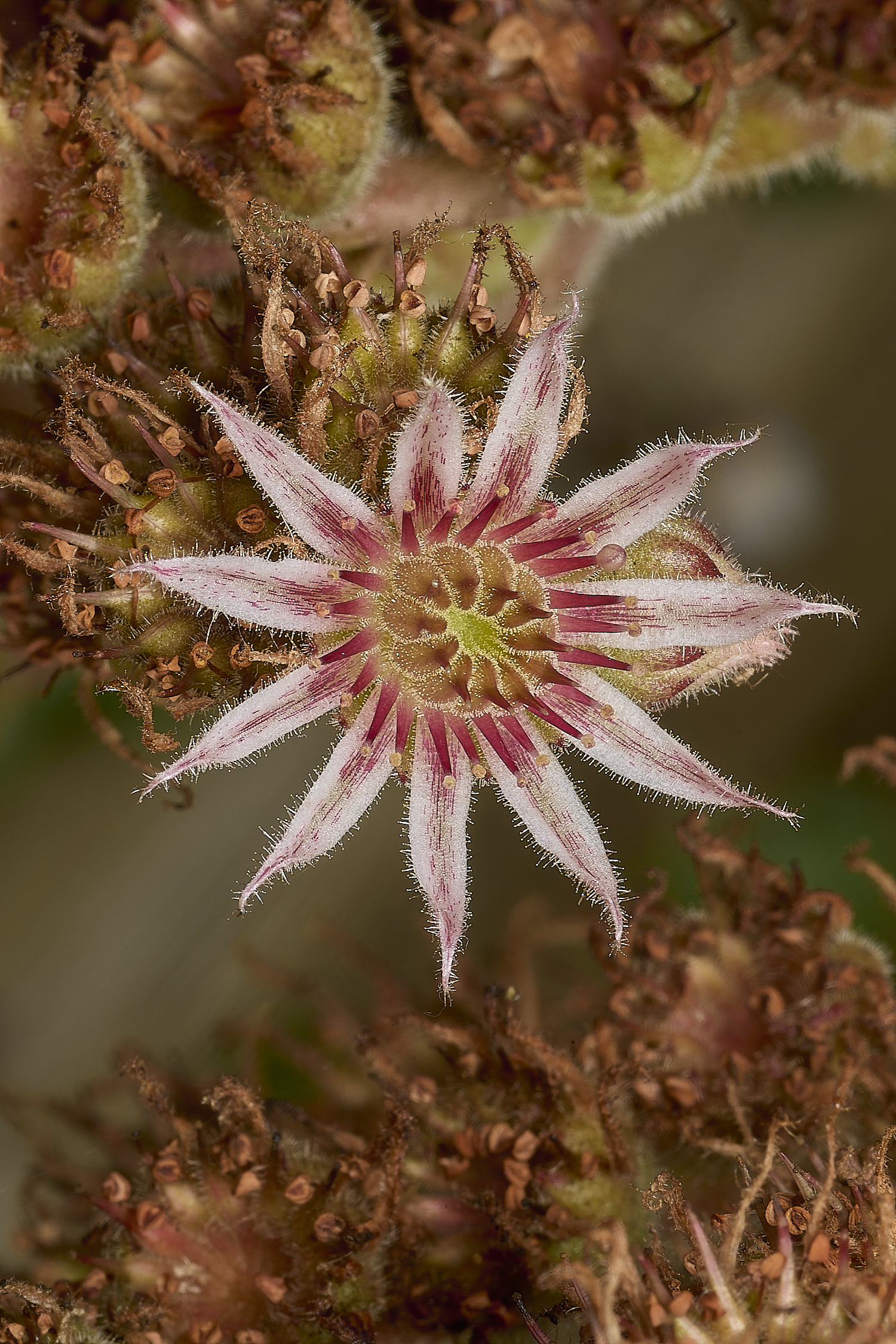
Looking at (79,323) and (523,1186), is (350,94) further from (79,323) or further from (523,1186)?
(523,1186)

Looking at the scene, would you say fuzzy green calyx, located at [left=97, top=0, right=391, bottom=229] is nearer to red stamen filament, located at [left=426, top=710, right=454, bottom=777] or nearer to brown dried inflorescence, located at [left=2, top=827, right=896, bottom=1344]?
red stamen filament, located at [left=426, top=710, right=454, bottom=777]

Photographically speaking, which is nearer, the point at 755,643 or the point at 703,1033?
the point at 755,643

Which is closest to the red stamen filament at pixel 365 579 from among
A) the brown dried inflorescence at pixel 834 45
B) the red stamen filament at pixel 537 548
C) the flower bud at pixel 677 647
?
the red stamen filament at pixel 537 548

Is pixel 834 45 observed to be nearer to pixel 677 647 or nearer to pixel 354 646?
pixel 677 647

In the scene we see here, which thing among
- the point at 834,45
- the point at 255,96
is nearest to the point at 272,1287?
the point at 255,96

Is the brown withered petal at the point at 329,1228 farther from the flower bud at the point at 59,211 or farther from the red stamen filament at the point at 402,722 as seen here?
the flower bud at the point at 59,211

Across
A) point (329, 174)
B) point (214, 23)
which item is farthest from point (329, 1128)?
point (214, 23)
